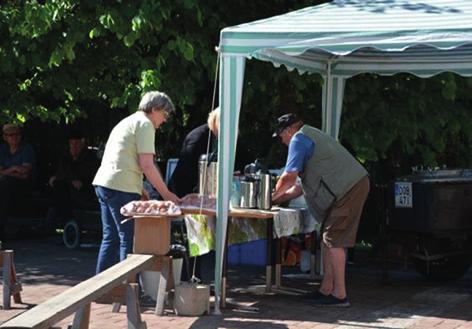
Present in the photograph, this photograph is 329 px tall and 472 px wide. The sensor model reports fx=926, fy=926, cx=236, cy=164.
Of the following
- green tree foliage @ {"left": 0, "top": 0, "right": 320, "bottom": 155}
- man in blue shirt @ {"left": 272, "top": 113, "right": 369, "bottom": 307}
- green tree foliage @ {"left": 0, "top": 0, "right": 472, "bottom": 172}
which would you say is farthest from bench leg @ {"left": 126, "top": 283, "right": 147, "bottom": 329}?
green tree foliage @ {"left": 0, "top": 0, "right": 320, "bottom": 155}

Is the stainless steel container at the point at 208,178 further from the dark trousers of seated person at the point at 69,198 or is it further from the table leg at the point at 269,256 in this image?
the dark trousers of seated person at the point at 69,198

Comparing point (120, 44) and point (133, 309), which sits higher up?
point (120, 44)

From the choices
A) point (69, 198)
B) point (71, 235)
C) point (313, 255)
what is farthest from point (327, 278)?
point (69, 198)

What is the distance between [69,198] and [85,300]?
22.0 feet

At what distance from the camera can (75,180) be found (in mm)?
11805

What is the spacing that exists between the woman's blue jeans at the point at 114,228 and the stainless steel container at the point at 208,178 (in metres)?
0.60

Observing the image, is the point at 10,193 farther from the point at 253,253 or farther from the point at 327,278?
the point at 327,278

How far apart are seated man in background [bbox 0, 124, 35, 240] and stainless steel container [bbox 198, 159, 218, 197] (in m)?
4.69

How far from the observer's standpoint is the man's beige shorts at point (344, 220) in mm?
7633

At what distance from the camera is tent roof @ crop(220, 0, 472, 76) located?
6.94 meters

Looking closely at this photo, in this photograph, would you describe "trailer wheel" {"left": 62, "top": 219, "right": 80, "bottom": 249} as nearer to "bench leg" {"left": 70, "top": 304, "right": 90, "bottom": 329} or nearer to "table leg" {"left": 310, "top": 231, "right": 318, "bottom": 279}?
"table leg" {"left": 310, "top": 231, "right": 318, "bottom": 279}

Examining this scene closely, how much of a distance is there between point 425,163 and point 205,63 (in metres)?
3.27

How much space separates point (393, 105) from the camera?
10.3m

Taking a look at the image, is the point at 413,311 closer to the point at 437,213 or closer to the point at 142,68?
the point at 437,213
